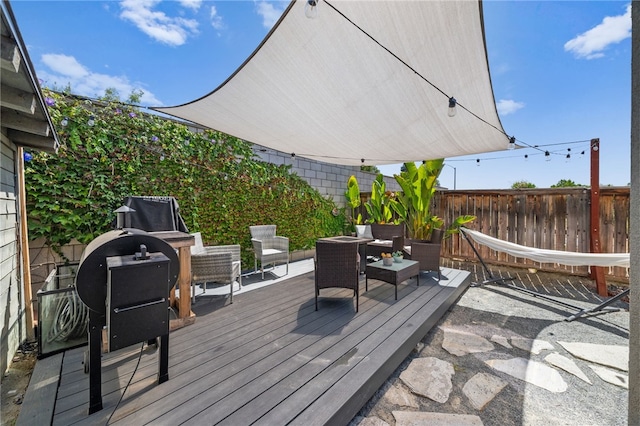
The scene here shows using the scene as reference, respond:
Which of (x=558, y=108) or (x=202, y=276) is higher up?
(x=558, y=108)

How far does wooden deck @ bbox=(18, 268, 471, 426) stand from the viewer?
1721 mm

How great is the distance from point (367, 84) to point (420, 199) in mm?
3736

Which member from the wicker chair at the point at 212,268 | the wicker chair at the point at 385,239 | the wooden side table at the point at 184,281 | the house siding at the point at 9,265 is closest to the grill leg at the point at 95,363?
the wooden side table at the point at 184,281

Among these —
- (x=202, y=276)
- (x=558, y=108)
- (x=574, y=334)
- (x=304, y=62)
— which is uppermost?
(x=558, y=108)

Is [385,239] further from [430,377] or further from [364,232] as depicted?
[430,377]

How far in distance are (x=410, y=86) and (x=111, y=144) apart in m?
4.25

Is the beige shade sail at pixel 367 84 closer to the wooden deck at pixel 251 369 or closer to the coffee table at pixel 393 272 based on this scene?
the coffee table at pixel 393 272

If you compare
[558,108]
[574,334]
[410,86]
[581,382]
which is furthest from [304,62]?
[558,108]

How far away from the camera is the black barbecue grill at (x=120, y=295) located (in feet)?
5.64

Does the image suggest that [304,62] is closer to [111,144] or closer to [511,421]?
[111,144]

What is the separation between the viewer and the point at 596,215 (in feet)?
16.0

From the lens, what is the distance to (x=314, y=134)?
15.0 feet

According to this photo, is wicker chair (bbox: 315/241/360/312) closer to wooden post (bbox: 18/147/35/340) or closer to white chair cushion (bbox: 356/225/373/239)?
wooden post (bbox: 18/147/35/340)

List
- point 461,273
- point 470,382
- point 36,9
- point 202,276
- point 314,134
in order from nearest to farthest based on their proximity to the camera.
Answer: point 470,382 < point 36,9 < point 202,276 < point 314,134 < point 461,273
